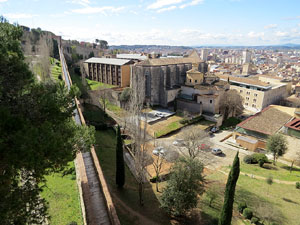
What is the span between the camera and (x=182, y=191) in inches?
667

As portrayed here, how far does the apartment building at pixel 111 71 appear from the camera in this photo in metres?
58.8

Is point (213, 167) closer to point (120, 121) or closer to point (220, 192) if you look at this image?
point (220, 192)

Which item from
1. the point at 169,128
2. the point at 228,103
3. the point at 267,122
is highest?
the point at 228,103

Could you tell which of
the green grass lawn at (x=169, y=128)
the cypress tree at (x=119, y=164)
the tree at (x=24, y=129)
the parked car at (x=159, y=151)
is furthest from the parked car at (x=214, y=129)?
the tree at (x=24, y=129)

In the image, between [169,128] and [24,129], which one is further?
[169,128]

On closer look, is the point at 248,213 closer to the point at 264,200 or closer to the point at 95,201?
the point at 264,200

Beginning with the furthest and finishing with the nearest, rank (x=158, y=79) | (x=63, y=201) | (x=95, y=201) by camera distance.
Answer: (x=158, y=79) → (x=95, y=201) → (x=63, y=201)

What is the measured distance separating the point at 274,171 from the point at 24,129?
30371 mm

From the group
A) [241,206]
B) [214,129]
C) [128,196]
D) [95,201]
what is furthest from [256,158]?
[95,201]

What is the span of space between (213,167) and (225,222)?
13.3 meters

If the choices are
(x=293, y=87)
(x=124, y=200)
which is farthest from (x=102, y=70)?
(x=293, y=87)

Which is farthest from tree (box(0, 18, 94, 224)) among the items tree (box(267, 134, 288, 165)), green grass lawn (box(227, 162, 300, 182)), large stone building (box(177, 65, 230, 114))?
large stone building (box(177, 65, 230, 114))

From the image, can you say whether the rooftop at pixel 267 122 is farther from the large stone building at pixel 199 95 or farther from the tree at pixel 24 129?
the tree at pixel 24 129

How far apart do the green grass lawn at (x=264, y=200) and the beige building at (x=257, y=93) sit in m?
35.9
